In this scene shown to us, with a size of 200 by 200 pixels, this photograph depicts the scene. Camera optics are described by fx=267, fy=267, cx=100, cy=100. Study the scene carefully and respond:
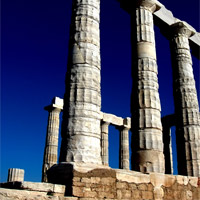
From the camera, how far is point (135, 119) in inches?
476

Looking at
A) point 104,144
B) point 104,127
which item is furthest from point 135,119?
point 104,127

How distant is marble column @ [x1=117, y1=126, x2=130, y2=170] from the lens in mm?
25672

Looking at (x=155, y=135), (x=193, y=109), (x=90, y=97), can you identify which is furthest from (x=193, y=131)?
(x=90, y=97)

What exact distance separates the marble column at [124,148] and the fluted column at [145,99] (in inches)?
559

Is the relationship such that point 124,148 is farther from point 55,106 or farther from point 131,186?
point 131,186

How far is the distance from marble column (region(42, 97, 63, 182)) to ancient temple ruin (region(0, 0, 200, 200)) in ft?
35.5

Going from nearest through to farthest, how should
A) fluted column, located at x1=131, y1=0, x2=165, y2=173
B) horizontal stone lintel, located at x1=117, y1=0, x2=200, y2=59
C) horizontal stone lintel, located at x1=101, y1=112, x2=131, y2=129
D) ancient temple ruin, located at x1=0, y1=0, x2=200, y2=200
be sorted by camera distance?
1. ancient temple ruin, located at x1=0, y1=0, x2=200, y2=200
2. fluted column, located at x1=131, y1=0, x2=165, y2=173
3. horizontal stone lintel, located at x1=117, y1=0, x2=200, y2=59
4. horizontal stone lintel, located at x1=101, y1=112, x2=131, y2=129

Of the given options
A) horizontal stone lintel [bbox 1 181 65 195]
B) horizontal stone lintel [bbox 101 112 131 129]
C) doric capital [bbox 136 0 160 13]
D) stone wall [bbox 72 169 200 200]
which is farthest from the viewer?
horizontal stone lintel [bbox 101 112 131 129]

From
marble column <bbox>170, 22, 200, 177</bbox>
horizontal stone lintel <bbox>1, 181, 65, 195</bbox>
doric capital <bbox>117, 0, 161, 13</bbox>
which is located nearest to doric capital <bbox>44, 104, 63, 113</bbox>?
marble column <bbox>170, 22, 200, 177</bbox>

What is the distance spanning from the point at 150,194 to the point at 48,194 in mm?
3961

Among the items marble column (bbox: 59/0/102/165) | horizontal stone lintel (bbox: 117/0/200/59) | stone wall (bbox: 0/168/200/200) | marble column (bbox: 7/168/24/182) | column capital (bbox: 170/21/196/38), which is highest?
horizontal stone lintel (bbox: 117/0/200/59)

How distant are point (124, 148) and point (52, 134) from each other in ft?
24.9

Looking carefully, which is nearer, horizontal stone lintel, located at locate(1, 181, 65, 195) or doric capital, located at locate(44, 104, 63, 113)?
horizontal stone lintel, located at locate(1, 181, 65, 195)

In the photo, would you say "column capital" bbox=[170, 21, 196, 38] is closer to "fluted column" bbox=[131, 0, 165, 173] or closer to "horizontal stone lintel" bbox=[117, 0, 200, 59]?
"horizontal stone lintel" bbox=[117, 0, 200, 59]
